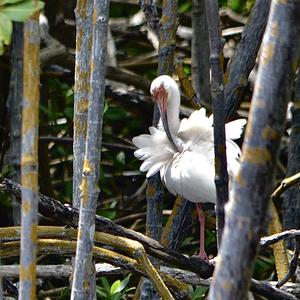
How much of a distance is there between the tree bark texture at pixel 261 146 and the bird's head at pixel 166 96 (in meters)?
→ 1.92

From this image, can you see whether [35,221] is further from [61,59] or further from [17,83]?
[61,59]

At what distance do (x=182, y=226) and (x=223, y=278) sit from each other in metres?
1.84

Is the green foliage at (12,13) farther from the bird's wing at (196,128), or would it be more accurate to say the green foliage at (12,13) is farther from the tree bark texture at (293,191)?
Result: the tree bark texture at (293,191)

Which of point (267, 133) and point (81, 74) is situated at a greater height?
point (81, 74)

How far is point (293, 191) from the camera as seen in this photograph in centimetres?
366

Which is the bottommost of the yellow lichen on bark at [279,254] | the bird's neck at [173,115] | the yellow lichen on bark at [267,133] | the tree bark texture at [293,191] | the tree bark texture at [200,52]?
the yellow lichen on bark at [279,254]

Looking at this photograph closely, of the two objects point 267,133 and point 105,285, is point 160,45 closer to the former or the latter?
point 105,285

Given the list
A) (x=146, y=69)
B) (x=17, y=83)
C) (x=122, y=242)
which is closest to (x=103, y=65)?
(x=122, y=242)

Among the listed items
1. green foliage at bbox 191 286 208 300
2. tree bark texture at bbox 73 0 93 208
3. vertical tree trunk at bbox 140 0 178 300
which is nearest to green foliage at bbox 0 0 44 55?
tree bark texture at bbox 73 0 93 208

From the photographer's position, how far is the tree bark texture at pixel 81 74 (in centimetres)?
243

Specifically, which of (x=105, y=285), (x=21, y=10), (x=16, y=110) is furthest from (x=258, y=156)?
(x=16, y=110)

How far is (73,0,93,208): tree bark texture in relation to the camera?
2426 mm

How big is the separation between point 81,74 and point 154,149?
3.65 feet

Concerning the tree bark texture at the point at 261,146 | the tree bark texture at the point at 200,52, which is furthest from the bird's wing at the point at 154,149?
the tree bark texture at the point at 261,146
